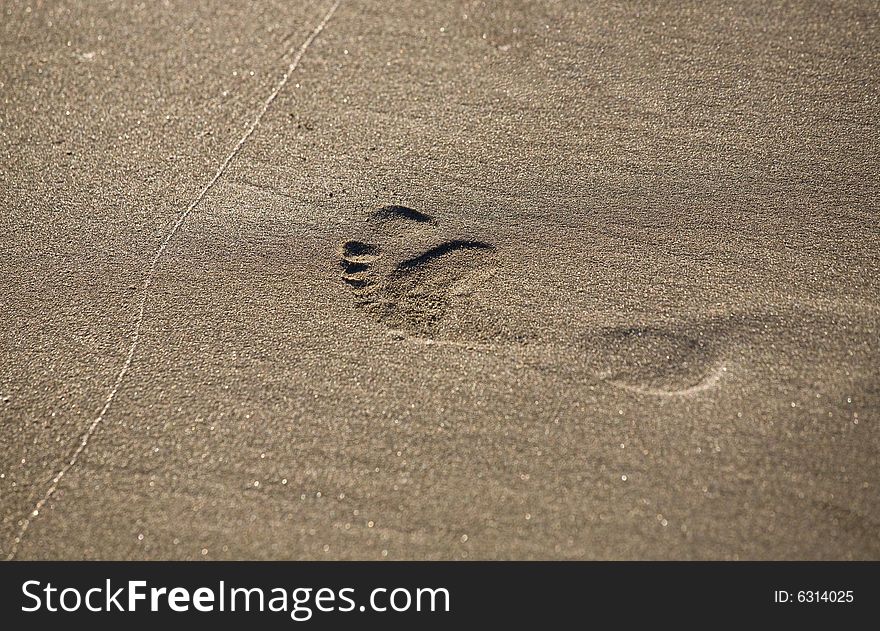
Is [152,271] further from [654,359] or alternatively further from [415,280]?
[654,359]

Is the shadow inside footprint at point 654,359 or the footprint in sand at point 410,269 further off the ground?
the footprint in sand at point 410,269

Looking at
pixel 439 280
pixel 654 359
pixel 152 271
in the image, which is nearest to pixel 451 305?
pixel 439 280

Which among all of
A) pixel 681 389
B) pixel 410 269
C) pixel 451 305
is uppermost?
pixel 410 269

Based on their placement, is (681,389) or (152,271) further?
(152,271)

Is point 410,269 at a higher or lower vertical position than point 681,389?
higher

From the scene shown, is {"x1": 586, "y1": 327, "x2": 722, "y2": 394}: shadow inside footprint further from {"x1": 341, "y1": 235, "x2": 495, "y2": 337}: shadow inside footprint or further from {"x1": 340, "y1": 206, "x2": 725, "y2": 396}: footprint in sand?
{"x1": 341, "y1": 235, "x2": 495, "y2": 337}: shadow inside footprint

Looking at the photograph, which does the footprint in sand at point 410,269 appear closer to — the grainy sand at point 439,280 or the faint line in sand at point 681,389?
the grainy sand at point 439,280

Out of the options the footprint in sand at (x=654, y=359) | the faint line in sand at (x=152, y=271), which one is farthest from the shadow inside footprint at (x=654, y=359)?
the faint line in sand at (x=152, y=271)

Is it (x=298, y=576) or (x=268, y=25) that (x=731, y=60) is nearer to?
(x=268, y=25)
